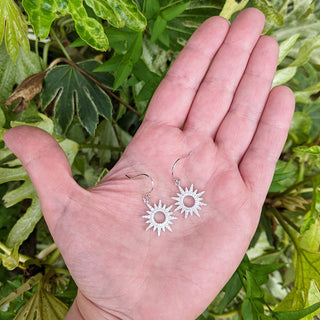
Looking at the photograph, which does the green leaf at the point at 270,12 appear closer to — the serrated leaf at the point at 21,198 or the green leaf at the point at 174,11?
the green leaf at the point at 174,11

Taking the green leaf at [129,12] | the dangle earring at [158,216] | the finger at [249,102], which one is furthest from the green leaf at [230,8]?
the dangle earring at [158,216]

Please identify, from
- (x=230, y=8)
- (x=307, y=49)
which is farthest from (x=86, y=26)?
(x=307, y=49)

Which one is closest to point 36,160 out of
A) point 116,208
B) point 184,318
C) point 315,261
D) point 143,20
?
point 116,208

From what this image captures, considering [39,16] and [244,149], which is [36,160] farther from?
[244,149]

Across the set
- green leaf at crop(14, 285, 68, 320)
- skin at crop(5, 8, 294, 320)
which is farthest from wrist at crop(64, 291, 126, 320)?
green leaf at crop(14, 285, 68, 320)

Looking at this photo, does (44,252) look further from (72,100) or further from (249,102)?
(249,102)

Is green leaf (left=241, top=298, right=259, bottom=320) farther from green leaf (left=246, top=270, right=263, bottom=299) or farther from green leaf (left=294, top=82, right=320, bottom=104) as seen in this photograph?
green leaf (left=294, top=82, right=320, bottom=104)
